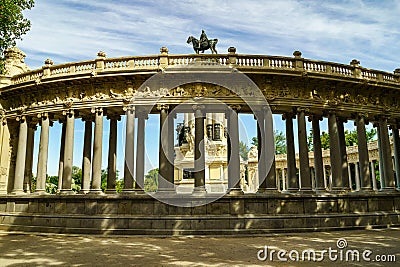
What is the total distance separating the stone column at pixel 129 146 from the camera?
68.3 ft

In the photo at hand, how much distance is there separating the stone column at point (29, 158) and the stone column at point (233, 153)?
16357 mm

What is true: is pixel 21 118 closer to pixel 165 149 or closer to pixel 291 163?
pixel 165 149

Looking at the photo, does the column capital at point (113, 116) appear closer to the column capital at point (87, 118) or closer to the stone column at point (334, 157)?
the column capital at point (87, 118)

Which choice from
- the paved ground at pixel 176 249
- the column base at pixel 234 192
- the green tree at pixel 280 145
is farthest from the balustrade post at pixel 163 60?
the green tree at pixel 280 145

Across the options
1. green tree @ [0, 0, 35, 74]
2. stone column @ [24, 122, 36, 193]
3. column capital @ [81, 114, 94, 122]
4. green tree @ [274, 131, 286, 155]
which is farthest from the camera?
green tree @ [274, 131, 286, 155]

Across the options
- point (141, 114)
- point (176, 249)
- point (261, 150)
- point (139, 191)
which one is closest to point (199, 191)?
point (139, 191)

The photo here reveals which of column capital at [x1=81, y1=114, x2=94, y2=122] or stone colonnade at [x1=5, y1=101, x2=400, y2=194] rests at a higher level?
column capital at [x1=81, y1=114, x2=94, y2=122]

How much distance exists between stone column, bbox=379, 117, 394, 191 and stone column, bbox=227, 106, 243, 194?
38.6ft

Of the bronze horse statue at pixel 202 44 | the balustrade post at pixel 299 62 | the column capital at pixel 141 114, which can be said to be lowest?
the column capital at pixel 141 114

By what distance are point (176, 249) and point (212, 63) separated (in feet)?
41.1

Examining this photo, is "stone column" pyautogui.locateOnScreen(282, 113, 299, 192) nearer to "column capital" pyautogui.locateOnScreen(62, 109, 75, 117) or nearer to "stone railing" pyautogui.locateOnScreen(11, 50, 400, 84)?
"stone railing" pyautogui.locateOnScreen(11, 50, 400, 84)

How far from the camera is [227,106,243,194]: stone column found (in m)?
20.1

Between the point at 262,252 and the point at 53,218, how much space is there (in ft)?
47.5

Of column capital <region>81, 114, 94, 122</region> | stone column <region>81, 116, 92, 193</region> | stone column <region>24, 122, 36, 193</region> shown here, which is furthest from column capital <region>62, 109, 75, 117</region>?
stone column <region>24, 122, 36, 193</region>
